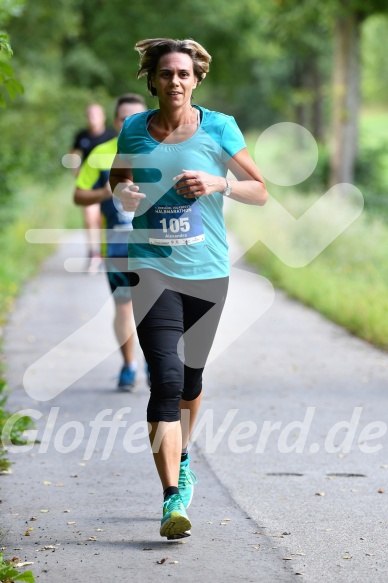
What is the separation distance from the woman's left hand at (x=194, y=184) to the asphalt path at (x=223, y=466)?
1493mm

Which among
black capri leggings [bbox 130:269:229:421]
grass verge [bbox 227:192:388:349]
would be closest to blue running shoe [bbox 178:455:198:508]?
black capri leggings [bbox 130:269:229:421]

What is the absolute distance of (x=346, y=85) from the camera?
870 inches

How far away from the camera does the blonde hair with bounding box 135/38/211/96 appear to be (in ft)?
17.0

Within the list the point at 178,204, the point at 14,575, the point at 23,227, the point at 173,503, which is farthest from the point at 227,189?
the point at 23,227

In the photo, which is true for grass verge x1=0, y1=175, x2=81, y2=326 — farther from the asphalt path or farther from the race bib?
the race bib

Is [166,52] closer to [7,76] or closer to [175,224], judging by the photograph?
[175,224]

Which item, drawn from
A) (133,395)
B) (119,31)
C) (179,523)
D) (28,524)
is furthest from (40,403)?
(119,31)

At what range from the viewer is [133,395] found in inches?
346

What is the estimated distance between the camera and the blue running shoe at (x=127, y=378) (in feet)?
29.2

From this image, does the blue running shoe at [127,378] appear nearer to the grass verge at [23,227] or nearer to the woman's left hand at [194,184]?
the grass verge at [23,227]

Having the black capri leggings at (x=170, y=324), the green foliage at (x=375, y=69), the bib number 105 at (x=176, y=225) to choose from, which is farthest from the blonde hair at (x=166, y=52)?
the green foliage at (x=375, y=69)

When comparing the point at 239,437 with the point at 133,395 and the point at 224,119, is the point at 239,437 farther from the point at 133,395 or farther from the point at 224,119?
the point at 224,119

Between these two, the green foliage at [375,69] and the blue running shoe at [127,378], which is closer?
the blue running shoe at [127,378]

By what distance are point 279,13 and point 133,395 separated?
1540 cm
